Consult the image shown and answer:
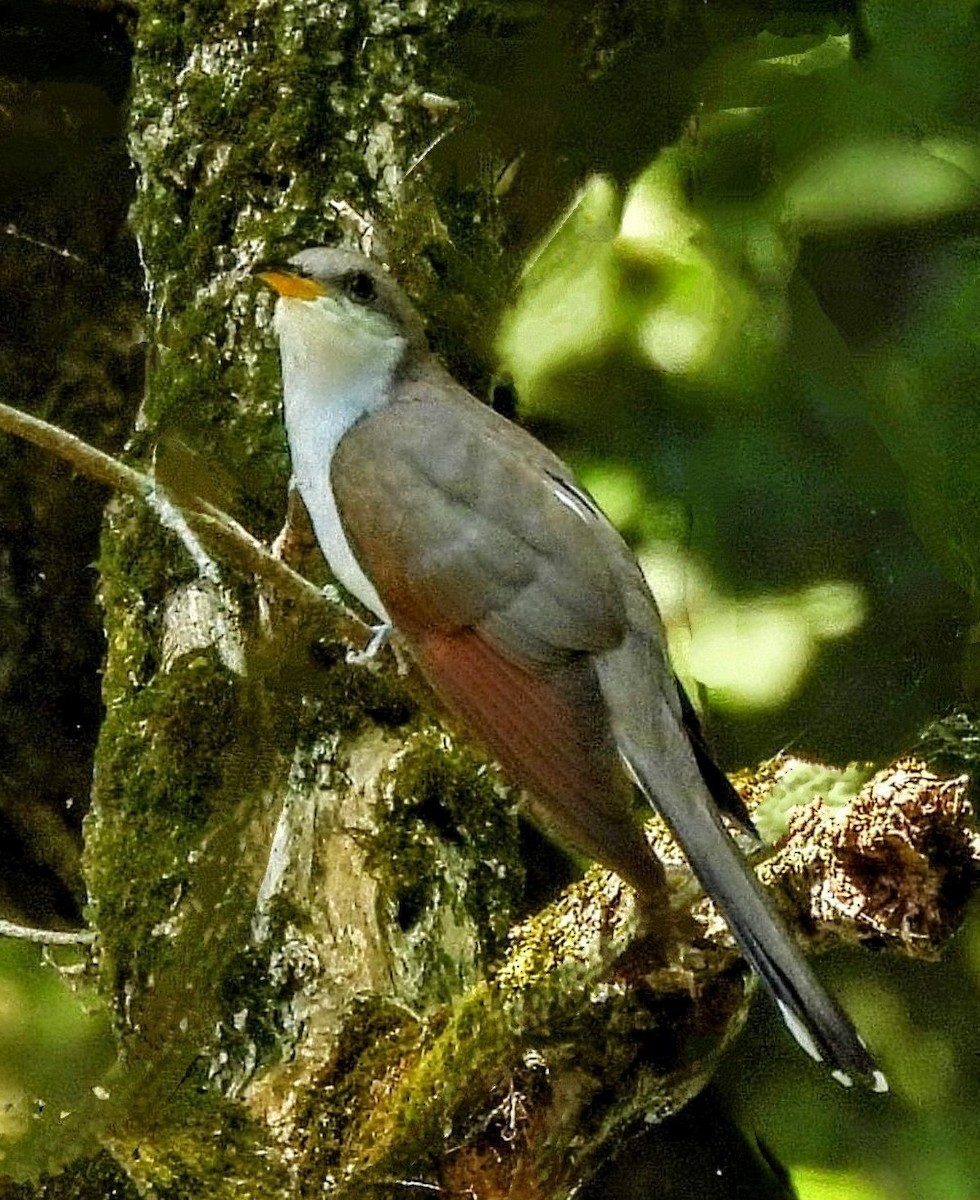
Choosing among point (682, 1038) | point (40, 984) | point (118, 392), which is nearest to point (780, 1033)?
point (682, 1038)

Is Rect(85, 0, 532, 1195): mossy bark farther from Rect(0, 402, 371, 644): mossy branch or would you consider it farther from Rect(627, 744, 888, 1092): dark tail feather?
Rect(627, 744, 888, 1092): dark tail feather

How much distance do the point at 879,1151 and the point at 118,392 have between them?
0.86 meters

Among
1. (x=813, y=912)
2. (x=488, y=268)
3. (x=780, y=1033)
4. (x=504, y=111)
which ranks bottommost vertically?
(x=780, y=1033)

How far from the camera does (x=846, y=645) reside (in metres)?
1.06

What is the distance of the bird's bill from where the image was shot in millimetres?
1082

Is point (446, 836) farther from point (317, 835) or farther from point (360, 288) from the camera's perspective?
point (360, 288)

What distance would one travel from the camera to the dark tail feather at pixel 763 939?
2.73ft

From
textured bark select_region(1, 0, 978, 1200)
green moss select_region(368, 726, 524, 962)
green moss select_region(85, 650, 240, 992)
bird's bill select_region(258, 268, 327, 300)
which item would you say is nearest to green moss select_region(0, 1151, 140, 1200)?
textured bark select_region(1, 0, 978, 1200)

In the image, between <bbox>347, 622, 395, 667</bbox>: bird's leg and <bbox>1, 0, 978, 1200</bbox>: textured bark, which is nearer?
<bbox>1, 0, 978, 1200</bbox>: textured bark

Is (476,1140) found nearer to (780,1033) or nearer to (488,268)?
(780,1033)

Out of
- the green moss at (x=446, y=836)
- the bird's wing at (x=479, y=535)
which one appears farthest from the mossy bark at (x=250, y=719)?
the bird's wing at (x=479, y=535)

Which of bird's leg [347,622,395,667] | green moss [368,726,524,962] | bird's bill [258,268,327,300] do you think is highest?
bird's bill [258,268,327,300]

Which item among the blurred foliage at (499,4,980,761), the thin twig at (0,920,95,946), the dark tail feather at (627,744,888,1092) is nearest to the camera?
the dark tail feather at (627,744,888,1092)

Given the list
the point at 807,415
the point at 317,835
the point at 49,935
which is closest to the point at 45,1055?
the point at 49,935
